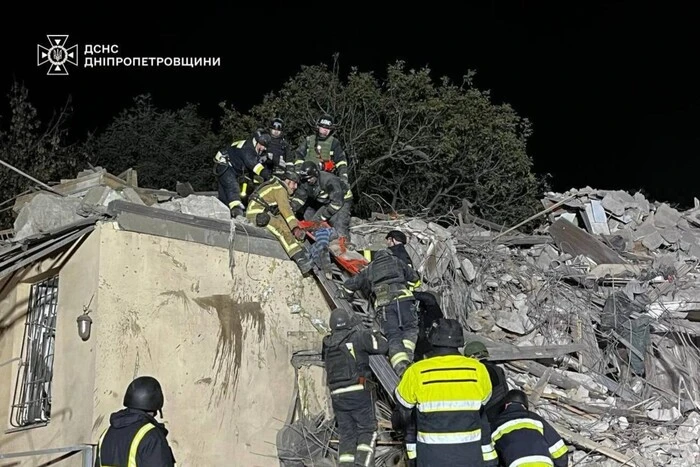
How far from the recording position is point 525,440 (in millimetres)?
5715

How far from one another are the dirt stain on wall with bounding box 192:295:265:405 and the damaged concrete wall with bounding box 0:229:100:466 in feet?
4.13

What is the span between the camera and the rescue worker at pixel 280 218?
361 inches

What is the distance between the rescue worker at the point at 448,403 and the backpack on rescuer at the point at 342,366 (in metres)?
1.81

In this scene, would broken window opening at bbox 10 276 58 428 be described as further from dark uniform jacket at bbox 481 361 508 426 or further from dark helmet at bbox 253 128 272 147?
dark uniform jacket at bbox 481 361 508 426

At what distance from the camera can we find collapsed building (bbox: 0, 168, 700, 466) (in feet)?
25.5

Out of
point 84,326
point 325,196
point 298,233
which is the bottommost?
point 84,326

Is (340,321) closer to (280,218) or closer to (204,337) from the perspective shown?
(204,337)

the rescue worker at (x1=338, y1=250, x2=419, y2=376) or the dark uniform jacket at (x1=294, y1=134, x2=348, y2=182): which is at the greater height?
the dark uniform jacket at (x1=294, y1=134, x2=348, y2=182)

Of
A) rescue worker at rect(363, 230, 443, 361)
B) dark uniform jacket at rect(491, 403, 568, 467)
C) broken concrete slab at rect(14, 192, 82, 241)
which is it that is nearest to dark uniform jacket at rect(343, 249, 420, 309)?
rescue worker at rect(363, 230, 443, 361)

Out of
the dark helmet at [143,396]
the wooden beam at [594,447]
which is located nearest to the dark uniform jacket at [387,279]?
the wooden beam at [594,447]

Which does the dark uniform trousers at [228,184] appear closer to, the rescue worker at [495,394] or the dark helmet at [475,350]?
the dark helmet at [475,350]

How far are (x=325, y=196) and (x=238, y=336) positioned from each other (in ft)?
9.21

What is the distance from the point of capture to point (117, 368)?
24.7ft

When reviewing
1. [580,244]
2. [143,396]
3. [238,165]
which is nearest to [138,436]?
[143,396]
